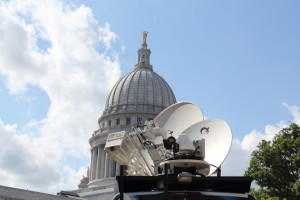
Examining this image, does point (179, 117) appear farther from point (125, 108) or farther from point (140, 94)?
point (140, 94)

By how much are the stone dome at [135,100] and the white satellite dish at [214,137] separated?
93.3m

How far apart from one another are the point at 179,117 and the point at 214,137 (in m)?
3.99

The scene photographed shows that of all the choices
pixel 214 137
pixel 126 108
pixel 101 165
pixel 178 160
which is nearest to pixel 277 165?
pixel 214 137

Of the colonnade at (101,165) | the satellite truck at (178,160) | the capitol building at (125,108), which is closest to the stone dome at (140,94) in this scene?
the capitol building at (125,108)

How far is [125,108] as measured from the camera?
11756 centimetres

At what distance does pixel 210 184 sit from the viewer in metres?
9.72

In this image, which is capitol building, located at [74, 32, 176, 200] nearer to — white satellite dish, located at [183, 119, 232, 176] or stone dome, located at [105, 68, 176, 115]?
stone dome, located at [105, 68, 176, 115]

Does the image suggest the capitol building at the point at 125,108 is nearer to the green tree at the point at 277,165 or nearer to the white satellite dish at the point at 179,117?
the green tree at the point at 277,165

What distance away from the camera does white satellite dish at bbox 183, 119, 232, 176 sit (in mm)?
16578

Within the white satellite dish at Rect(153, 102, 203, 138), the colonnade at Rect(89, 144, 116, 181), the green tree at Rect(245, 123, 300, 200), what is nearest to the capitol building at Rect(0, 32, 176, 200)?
the colonnade at Rect(89, 144, 116, 181)

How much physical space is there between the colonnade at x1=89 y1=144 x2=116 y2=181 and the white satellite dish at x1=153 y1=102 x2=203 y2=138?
8746 cm

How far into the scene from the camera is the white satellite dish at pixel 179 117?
21172 mm

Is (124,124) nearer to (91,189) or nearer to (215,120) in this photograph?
(91,189)

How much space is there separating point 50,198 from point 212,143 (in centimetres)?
4543
